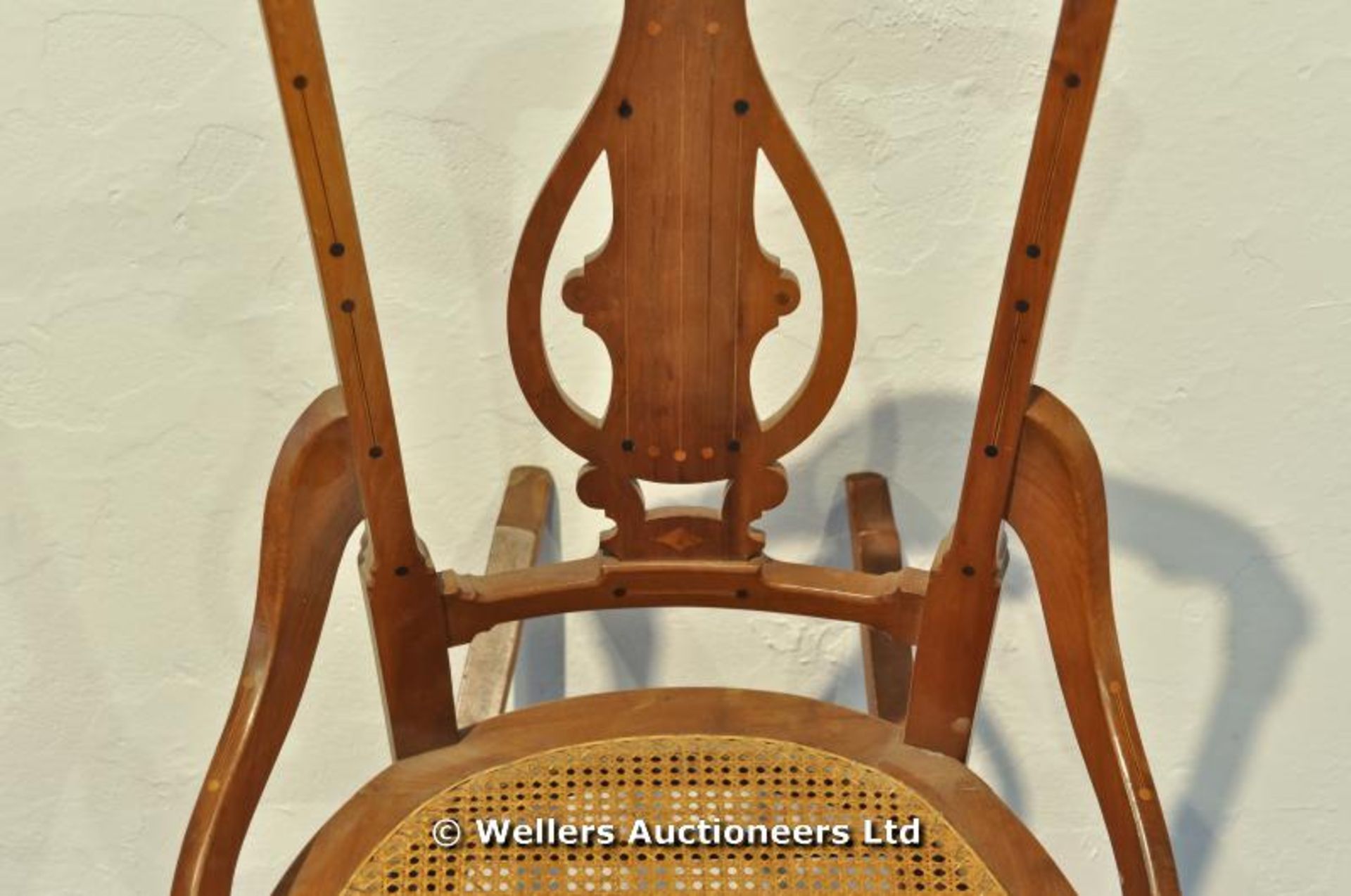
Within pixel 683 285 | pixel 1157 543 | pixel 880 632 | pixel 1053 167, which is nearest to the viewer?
pixel 1053 167

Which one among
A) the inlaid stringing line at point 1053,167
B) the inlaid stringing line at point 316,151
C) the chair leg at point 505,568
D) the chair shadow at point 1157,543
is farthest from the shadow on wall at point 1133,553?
the inlaid stringing line at point 316,151

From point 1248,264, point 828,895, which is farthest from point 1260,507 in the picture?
point 828,895

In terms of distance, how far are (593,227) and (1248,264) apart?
0.44 meters

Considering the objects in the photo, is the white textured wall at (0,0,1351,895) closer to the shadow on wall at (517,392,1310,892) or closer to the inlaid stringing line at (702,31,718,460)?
the shadow on wall at (517,392,1310,892)

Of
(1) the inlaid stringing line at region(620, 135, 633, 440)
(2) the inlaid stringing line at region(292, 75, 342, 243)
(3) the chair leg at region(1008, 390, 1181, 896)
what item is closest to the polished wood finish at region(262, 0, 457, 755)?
(2) the inlaid stringing line at region(292, 75, 342, 243)

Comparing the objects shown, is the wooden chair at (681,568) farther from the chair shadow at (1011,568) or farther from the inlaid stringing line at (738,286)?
the chair shadow at (1011,568)

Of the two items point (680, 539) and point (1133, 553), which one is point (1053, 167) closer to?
point (680, 539)

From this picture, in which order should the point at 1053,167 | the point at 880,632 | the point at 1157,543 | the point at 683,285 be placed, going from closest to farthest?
the point at 1053,167 < the point at 683,285 < the point at 880,632 < the point at 1157,543

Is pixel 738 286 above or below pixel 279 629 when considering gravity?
above

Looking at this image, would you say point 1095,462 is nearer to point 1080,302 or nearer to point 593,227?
point 1080,302

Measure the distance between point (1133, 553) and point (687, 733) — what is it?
1.39ft

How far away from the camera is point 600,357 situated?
1234mm

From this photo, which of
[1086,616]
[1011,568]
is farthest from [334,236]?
[1011,568]

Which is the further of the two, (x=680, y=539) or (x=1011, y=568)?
(x=1011, y=568)
